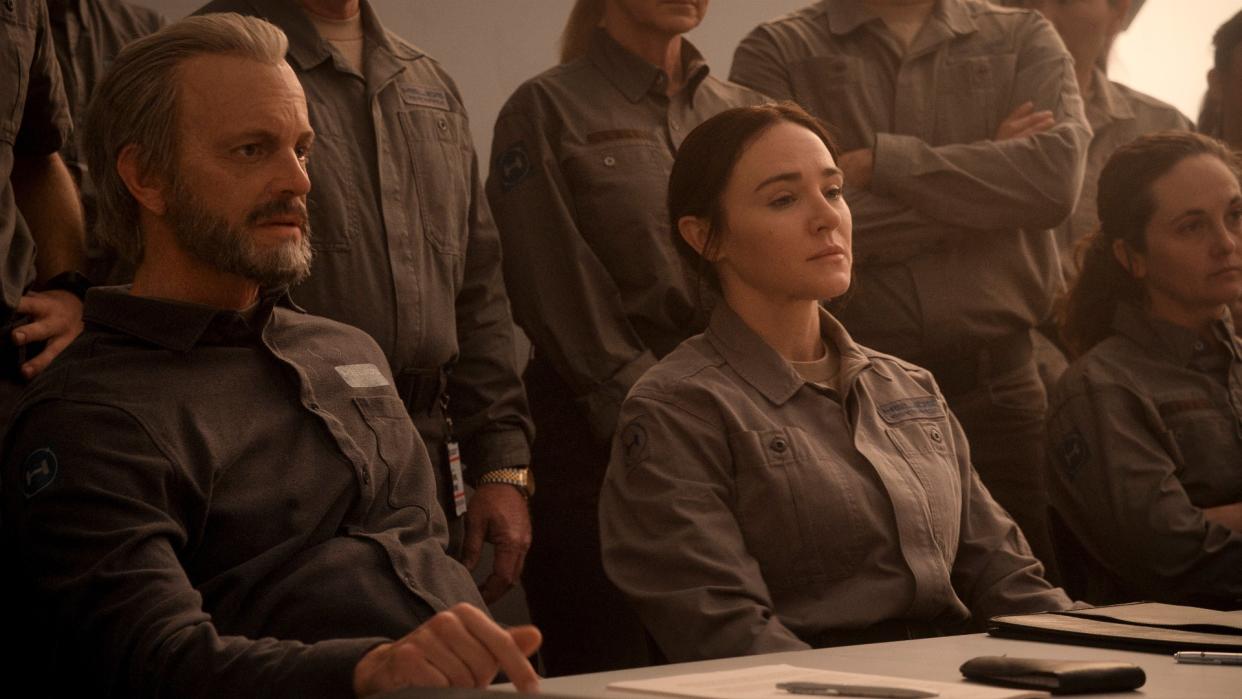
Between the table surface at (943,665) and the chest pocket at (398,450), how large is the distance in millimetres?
503

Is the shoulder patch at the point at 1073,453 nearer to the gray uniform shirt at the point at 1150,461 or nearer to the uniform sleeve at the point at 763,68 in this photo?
the gray uniform shirt at the point at 1150,461

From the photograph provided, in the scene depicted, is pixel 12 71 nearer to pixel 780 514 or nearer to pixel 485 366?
pixel 485 366

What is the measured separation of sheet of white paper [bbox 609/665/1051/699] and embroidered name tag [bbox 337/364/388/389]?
2.25ft

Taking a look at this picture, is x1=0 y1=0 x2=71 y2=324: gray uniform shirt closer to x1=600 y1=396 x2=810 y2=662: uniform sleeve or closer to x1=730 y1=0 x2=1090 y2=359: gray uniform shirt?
x1=600 y1=396 x2=810 y2=662: uniform sleeve

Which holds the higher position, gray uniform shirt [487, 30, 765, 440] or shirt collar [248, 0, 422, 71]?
shirt collar [248, 0, 422, 71]

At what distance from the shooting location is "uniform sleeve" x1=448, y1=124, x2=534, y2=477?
8.48 ft

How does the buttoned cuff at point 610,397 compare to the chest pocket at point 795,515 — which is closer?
the chest pocket at point 795,515

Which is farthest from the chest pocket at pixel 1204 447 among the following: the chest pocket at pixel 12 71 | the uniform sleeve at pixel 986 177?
the chest pocket at pixel 12 71

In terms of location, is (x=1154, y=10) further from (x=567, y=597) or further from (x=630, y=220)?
(x=567, y=597)

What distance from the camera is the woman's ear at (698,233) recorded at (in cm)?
238

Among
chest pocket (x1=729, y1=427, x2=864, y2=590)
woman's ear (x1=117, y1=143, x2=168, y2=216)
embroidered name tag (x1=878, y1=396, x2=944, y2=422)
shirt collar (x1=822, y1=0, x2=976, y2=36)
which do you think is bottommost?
chest pocket (x1=729, y1=427, x2=864, y2=590)

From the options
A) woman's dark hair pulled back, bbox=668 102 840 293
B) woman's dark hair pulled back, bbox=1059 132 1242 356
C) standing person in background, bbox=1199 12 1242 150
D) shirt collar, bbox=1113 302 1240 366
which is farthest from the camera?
standing person in background, bbox=1199 12 1242 150

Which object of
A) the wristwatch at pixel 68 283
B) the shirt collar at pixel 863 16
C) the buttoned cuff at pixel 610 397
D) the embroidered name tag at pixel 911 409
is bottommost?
the buttoned cuff at pixel 610 397

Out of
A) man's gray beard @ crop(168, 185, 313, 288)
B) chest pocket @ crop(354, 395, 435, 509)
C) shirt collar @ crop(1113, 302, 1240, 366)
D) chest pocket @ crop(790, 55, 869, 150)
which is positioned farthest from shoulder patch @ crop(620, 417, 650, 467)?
shirt collar @ crop(1113, 302, 1240, 366)
